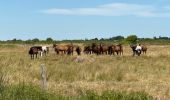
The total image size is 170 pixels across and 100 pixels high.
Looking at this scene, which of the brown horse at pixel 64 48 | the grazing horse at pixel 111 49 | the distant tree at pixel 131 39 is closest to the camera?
the grazing horse at pixel 111 49

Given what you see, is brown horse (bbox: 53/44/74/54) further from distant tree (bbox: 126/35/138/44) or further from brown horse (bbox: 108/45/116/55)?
distant tree (bbox: 126/35/138/44)

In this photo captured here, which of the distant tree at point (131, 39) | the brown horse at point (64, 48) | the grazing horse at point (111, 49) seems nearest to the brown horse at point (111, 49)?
the grazing horse at point (111, 49)

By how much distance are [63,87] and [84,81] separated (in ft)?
9.00

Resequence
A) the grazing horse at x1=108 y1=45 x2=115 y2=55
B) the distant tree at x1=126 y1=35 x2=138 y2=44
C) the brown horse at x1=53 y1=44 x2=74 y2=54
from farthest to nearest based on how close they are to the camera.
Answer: the distant tree at x1=126 y1=35 x2=138 y2=44 < the brown horse at x1=53 y1=44 x2=74 y2=54 < the grazing horse at x1=108 y1=45 x2=115 y2=55

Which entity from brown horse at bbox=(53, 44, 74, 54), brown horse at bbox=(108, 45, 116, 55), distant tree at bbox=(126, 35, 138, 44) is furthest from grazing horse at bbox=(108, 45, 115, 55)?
distant tree at bbox=(126, 35, 138, 44)

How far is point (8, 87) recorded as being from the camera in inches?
482

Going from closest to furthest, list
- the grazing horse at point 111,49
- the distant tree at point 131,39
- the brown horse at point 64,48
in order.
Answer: the grazing horse at point 111,49 < the brown horse at point 64,48 < the distant tree at point 131,39

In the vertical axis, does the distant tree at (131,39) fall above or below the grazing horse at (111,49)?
above

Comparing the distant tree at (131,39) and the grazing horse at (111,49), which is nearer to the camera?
the grazing horse at (111,49)

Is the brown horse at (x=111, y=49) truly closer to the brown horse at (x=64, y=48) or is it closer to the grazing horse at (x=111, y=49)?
the grazing horse at (x=111, y=49)

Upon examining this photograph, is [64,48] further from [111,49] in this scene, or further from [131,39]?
[131,39]

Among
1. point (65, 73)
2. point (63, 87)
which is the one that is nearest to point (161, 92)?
point (63, 87)

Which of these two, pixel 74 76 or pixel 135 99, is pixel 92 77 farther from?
pixel 135 99

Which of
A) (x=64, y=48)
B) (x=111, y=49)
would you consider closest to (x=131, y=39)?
(x=64, y=48)
